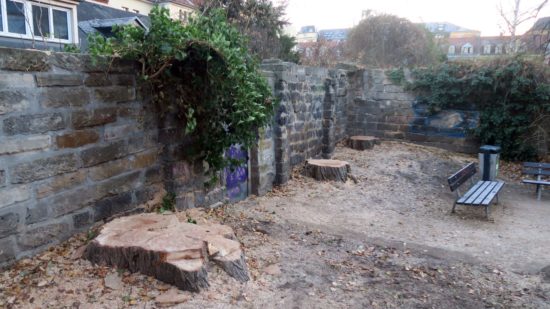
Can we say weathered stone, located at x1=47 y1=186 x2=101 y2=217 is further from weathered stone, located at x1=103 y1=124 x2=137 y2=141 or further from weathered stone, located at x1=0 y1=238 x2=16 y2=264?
weathered stone, located at x1=103 y1=124 x2=137 y2=141

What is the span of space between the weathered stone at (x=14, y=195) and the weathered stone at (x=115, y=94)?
924 millimetres

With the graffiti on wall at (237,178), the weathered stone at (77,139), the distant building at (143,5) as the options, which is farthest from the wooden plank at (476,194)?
the distant building at (143,5)

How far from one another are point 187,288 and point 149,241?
1.46ft

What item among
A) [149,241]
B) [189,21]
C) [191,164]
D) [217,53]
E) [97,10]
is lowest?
[149,241]

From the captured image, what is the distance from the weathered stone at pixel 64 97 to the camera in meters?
2.96

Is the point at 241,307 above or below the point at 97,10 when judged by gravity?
below

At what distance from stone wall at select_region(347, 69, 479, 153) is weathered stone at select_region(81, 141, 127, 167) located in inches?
329

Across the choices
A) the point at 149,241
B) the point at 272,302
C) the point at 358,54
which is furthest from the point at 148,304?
the point at 358,54

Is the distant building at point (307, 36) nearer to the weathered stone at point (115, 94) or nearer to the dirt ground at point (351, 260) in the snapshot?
the dirt ground at point (351, 260)

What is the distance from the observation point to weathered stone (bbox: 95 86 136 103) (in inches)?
133

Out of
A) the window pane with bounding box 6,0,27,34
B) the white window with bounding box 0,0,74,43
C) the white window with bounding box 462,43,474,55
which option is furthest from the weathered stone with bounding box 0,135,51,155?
the white window with bounding box 462,43,474,55

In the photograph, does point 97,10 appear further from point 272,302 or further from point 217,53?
point 272,302

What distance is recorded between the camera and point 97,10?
11703 mm

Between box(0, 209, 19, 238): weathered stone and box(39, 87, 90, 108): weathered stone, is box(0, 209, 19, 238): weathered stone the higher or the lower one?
the lower one
